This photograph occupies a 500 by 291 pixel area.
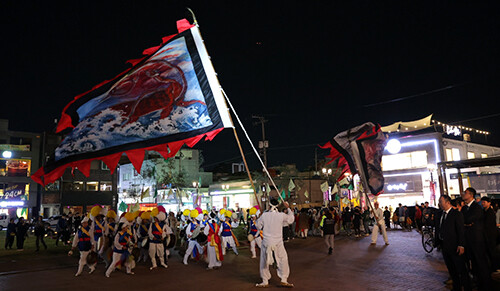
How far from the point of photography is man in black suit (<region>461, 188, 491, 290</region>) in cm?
715

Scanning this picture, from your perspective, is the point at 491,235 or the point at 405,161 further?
the point at 405,161

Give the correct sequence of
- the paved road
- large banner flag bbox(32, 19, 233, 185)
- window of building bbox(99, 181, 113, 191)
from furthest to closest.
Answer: window of building bbox(99, 181, 113, 191) → the paved road → large banner flag bbox(32, 19, 233, 185)

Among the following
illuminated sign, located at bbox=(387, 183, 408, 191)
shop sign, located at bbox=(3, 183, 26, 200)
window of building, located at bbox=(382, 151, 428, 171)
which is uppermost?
window of building, located at bbox=(382, 151, 428, 171)

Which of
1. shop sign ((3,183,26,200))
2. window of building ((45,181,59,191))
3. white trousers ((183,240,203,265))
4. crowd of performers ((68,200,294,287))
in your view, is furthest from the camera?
window of building ((45,181,59,191))

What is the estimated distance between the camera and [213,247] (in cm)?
1200

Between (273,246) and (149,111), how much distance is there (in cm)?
436

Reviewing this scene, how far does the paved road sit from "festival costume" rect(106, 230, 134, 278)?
0.93 feet

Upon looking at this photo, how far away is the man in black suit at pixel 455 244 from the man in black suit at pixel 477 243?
14.8 inches

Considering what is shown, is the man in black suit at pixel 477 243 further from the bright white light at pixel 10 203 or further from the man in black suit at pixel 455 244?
the bright white light at pixel 10 203

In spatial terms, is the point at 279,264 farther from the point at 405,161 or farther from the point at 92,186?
the point at 92,186

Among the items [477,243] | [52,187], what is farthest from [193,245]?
[52,187]

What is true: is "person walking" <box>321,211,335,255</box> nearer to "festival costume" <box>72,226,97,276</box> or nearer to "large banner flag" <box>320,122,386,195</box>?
"large banner flag" <box>320,122,386,195</box>

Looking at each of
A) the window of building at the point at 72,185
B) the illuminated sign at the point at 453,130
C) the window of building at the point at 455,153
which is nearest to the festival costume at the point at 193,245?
the window of building at the point at 455,153

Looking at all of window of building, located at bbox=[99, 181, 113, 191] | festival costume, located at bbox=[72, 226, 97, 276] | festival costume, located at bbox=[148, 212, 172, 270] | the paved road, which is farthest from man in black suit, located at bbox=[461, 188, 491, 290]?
window of building, located at bbox=[99, 181, 113, 191]
